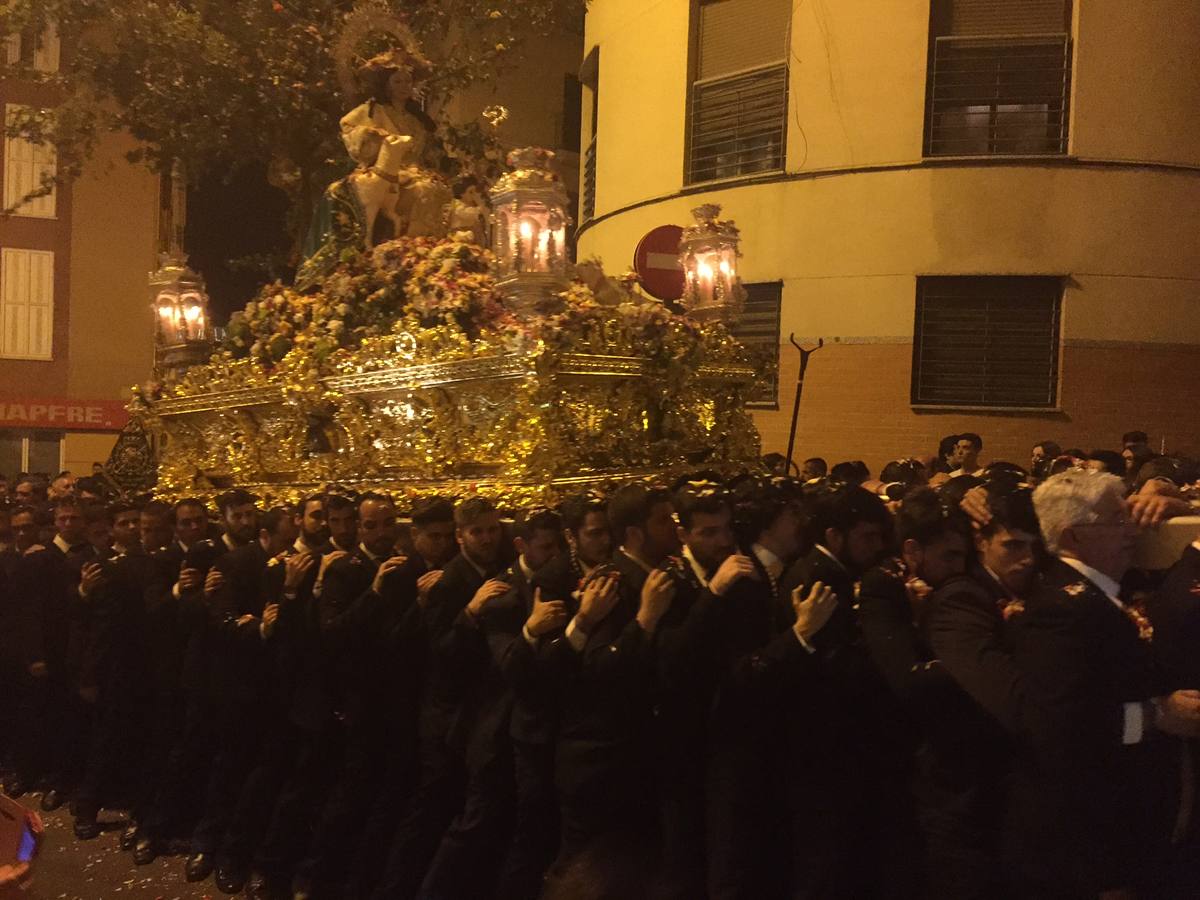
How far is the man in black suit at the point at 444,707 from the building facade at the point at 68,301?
674 inches

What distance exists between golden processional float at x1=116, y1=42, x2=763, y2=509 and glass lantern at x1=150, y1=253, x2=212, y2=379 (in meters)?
0.04

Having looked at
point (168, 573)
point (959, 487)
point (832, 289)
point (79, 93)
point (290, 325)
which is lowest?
point (168, 573)

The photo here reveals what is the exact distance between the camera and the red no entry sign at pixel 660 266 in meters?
8.19

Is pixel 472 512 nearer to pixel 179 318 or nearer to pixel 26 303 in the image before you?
pixel 179 318

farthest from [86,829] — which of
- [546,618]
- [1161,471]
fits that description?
[1161,471]

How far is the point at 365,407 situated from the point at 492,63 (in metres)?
8.05

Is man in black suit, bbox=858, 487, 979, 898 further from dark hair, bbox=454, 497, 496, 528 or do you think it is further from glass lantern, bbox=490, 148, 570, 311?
glass lantern, bbox=490, 148, 570, 311

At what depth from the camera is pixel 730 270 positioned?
7.83m

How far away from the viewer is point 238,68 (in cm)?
1355

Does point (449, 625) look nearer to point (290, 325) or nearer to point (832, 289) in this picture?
point (290, 325)

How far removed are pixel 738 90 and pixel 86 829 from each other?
27.1 ft

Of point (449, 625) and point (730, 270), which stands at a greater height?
point (730, 270)

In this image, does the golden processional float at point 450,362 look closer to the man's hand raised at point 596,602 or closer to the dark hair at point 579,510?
the dark hair at point 579,510

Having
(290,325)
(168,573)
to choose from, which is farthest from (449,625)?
(290,325)
